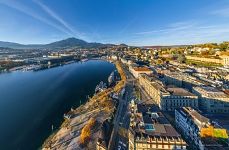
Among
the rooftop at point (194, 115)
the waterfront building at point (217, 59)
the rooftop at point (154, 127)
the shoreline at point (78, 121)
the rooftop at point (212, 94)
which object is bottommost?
the shoreline at point (78, 121)

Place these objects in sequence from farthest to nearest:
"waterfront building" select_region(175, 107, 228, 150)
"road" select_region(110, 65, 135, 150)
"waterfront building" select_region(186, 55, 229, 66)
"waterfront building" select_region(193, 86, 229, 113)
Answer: "waterfront building" select_region(186, 55, 229, 66) < "waterfront building" select_region(193, 86, 229, 113) < "road" select_region(110, 65, 135, 150) < "waterfront building" select_region(175, 107, 228, 150)

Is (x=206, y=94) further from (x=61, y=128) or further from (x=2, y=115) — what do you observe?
(x=2, y=115)

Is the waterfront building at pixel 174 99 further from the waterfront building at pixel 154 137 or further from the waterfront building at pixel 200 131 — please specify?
the waterfront building at pixel 154 137

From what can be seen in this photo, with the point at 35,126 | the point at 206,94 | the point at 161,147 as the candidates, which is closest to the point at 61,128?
the point at 35,126

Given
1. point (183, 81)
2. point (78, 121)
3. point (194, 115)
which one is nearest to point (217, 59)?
point (183, 81)

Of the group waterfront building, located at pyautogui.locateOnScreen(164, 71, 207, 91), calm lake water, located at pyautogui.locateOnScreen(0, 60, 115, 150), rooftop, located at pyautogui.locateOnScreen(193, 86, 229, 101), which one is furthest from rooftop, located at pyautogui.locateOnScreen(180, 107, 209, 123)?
calm lake water, located at pyautogui.locateOnScreen(0, 60, 115, 150)

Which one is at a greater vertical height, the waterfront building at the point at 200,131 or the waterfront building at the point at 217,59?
the waterfront building at the point at 217,59

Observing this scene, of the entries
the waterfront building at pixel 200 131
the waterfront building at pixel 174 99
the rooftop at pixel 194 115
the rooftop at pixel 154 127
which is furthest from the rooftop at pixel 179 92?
the rooftop at pixel 154 127

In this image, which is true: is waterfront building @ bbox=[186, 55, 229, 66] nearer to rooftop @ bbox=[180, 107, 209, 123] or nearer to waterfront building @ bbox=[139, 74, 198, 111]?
waterfront building @ bbox=[139, 74, 198, 111]

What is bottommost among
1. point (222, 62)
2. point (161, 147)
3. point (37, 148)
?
point (37, 148)
